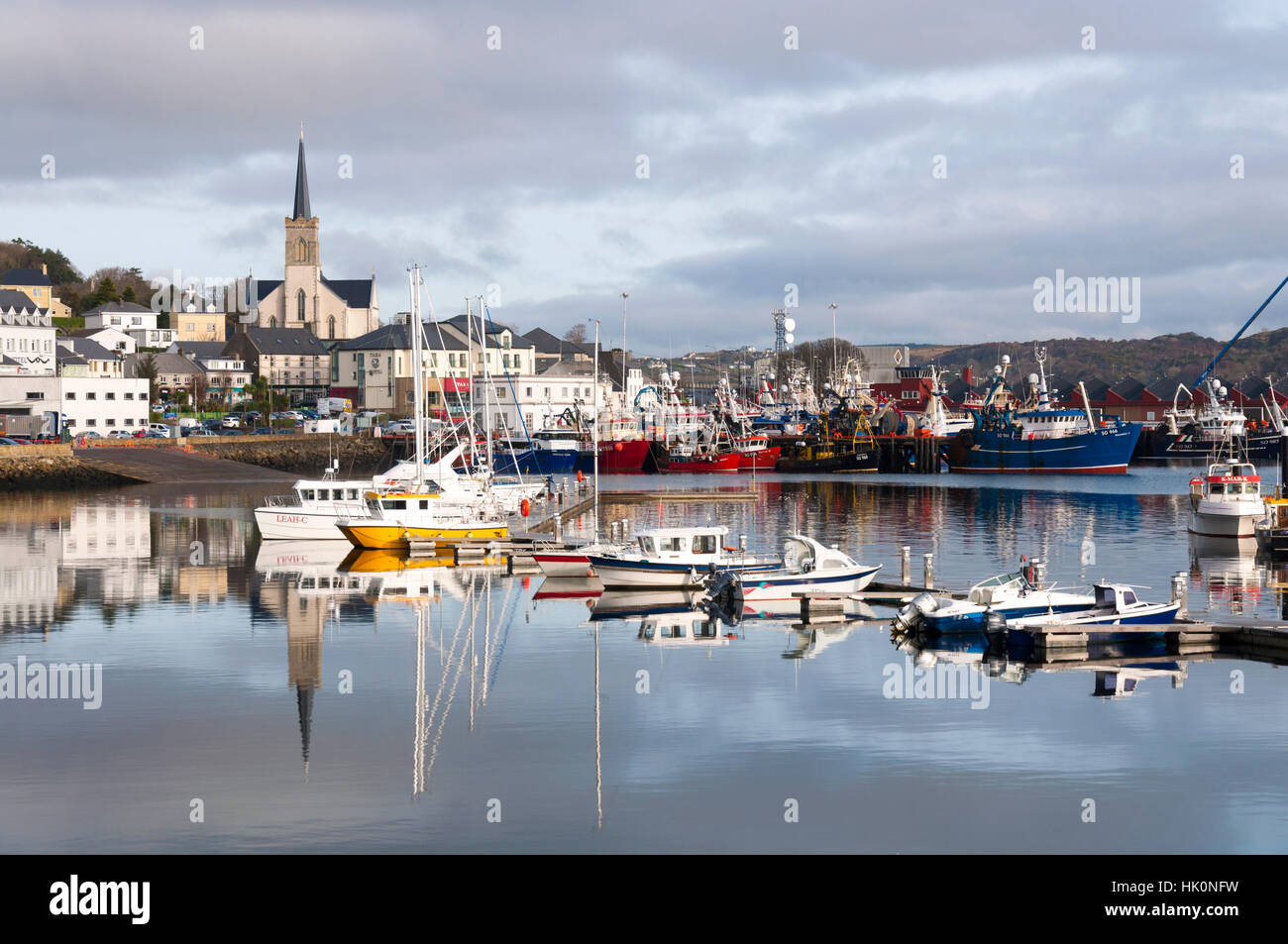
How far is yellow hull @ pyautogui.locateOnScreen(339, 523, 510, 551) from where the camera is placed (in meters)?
49.4

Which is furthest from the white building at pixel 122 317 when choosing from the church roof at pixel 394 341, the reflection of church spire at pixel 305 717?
the reflection of church spire at pixel 305 717

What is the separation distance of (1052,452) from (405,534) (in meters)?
82.9

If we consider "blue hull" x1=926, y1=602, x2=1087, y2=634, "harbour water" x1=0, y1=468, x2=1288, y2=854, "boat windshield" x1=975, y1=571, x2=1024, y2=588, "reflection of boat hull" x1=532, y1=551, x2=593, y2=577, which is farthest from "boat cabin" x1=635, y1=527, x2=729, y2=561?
"boat windshield" x1=975, y1=571, x2=1024, y2=588

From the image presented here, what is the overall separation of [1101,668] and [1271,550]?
2465 centimetres

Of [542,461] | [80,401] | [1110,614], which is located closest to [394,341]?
[542,461]

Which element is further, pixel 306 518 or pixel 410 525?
pixel 306 518

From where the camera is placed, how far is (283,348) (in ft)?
546

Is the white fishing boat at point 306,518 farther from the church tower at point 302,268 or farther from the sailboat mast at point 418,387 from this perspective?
the church tower at point 302,268

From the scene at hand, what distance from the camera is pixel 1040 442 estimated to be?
393ft

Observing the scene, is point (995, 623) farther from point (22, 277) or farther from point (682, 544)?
point (22, 277)

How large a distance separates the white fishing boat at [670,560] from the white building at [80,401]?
8728 centimetres

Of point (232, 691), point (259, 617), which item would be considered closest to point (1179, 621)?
point (232, 691)
